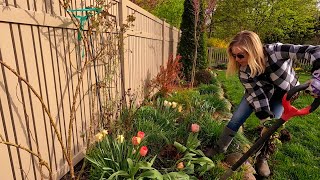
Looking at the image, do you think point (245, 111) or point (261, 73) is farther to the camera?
point (245, 111)

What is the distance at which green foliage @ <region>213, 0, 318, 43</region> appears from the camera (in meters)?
15.5

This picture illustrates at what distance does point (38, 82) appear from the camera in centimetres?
178

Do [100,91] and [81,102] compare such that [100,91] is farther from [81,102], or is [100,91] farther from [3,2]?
Result: [3,2]

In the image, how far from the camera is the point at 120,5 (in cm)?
326

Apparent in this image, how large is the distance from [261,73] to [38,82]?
2033mm

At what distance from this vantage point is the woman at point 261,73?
2.17 meters

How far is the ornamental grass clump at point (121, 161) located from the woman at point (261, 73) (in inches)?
44.2

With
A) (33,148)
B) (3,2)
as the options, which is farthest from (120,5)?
(33,148)

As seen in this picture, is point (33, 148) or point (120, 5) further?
point (120, 5)

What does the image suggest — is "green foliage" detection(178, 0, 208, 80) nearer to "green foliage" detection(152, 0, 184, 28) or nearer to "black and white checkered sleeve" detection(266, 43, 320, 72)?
"black and white checkered sleeve" detection(266, 43, 320, 72)

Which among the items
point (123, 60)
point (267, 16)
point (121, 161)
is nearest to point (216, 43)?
point (267, 16)

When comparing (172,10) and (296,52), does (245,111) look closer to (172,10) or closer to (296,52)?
(296,52)

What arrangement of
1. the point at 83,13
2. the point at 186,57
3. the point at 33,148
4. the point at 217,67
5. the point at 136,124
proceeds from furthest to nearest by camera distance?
the point at 217,67 < the point at 186,57 < the point at 136,124 < the point at 83,13 < the point at 33,148

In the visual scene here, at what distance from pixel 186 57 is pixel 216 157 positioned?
5.85 meters
